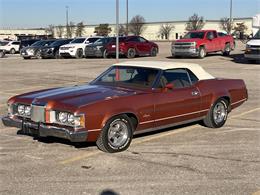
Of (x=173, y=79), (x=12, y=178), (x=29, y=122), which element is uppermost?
(x=173, y=79)

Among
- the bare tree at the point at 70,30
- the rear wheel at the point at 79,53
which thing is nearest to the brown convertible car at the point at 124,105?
the rear wheel at the point at 79,53

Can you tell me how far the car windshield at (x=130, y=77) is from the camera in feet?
23.6

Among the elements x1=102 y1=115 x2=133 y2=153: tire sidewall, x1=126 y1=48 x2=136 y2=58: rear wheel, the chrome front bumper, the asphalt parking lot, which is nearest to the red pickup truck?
x1=126 y1=48 x2=136 y2=58: rear wheel

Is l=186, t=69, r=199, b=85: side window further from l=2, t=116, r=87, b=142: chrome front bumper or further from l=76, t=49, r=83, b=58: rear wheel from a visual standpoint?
l=76, t=49, r=83, b=58: rear wheel

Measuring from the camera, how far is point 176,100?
283 inches

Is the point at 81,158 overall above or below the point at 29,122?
below

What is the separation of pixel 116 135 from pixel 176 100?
1.34 meters

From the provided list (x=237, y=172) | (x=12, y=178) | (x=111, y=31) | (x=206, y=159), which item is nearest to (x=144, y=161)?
(x=206, y=159)

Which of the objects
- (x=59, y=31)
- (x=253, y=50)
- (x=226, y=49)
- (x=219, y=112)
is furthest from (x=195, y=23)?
(x=219, y=112)

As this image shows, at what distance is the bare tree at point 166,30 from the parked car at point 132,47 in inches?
3707

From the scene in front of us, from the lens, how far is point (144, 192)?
483 centimetres

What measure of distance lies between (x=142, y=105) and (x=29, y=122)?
5.64 ft

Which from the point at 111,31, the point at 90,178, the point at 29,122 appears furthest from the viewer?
the point at 111,31

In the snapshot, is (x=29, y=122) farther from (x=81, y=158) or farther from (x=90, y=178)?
(x=90, y=178)
